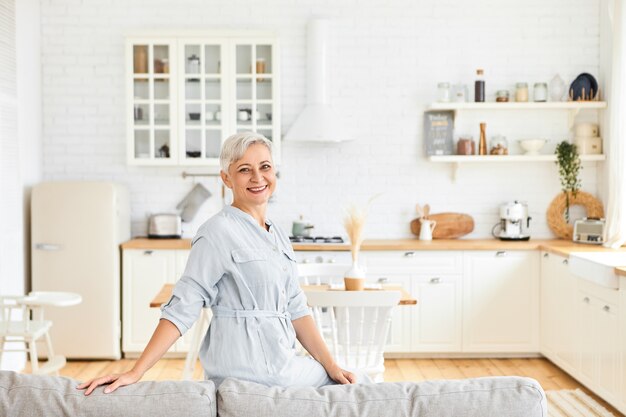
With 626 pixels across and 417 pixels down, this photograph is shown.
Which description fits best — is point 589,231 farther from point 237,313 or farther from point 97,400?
point 97,400

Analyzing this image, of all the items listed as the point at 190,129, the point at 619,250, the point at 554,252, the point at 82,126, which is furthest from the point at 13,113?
the point at 619,250

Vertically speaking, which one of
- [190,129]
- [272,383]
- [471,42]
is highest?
[471,42]

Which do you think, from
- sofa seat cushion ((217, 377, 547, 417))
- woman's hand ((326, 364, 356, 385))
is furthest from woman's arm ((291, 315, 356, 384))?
sofa seat cushion ((217, 377, 547, 417))

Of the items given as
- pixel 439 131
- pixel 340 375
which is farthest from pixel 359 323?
pixel 439 131

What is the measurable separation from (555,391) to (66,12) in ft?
15.3

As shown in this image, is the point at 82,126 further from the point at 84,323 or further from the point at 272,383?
the point at 272,383

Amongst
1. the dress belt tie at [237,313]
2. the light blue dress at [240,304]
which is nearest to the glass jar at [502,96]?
the light blue dress at [240,304]

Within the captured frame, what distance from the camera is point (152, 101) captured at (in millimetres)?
6082

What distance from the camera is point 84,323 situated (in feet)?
18.9

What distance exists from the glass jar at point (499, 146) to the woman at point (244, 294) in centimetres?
414

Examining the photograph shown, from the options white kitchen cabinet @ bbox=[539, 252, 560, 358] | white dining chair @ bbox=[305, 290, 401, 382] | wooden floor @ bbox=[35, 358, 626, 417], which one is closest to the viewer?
white dining chair @ bbox=[305, 290, 401, 382]

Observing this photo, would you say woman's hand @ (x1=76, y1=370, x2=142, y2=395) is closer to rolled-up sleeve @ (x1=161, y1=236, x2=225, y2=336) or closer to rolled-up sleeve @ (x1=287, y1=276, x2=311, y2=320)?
rolled-up sleeve @ (x1=161, y1=236, x2=225, y2=336)

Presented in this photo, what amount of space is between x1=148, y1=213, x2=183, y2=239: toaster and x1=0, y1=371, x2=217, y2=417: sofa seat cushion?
4278 mm

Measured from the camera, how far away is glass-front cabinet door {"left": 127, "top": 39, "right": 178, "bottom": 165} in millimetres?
6059
